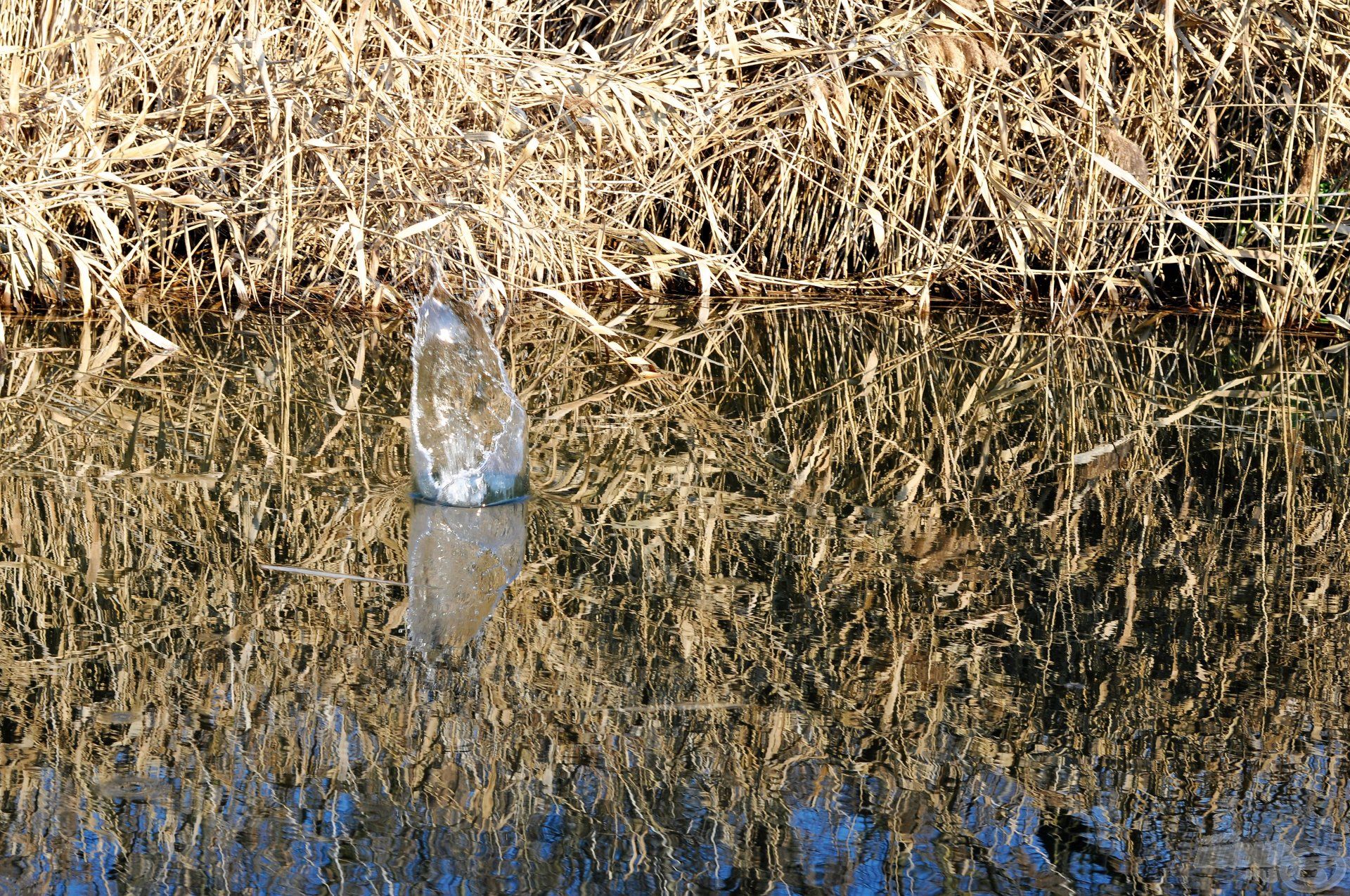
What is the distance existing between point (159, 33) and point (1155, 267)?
2656mm

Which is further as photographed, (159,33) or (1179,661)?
(159,33)

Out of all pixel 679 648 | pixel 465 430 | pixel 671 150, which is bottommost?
pixel 679 648

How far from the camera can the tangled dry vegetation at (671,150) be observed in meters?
3.71

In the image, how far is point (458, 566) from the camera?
210 cm

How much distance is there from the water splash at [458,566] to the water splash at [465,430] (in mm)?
46

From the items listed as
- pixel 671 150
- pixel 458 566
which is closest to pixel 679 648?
pixel 458 566

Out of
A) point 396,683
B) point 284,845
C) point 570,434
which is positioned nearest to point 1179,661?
point 396,683

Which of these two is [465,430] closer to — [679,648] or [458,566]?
[458,566]

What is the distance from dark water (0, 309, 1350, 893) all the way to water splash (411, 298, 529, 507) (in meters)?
0.06

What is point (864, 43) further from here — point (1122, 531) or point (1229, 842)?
point (1229, 842)

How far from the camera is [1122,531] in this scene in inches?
91.2

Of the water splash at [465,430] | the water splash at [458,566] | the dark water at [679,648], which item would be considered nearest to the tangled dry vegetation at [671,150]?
the water splash at [465,430]

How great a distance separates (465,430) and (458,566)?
1.99 ft

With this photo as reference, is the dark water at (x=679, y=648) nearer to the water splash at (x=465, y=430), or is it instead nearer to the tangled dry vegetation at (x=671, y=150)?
Answer: the water splash at (x=465, y=430)
